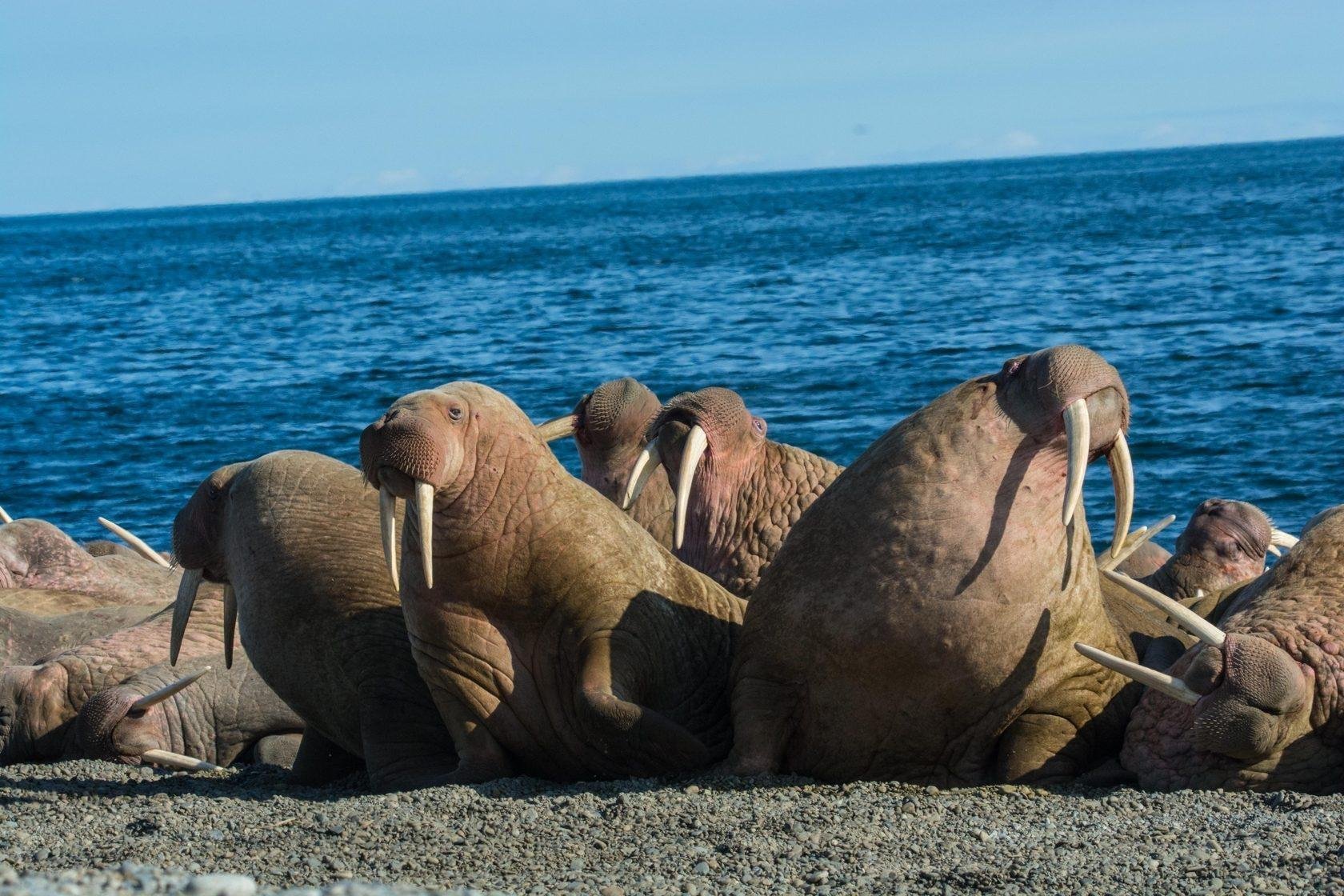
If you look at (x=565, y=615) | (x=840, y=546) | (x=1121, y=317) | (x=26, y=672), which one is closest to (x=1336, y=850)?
(x=840, y=546)

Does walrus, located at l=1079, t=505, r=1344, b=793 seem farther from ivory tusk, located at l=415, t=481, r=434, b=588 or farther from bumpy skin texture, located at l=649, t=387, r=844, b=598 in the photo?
bumpy skin texture, located at l=649, t=387, r=844, b=598

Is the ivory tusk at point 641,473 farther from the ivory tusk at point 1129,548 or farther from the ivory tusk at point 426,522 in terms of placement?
the ivory tusk at point 1129,548

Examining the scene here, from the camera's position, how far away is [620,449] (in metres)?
7.26

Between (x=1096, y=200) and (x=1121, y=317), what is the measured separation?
2282 inches

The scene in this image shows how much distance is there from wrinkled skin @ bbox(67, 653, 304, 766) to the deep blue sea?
24.4 ft

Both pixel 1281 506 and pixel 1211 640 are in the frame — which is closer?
pixel 1211 640

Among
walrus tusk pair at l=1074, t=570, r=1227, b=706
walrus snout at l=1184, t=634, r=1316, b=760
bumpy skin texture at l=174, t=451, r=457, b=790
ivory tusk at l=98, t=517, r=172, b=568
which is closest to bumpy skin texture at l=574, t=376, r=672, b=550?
bumpy skin texture at l=174, t=451, r=457, b=790

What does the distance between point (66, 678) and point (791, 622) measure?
3593mm

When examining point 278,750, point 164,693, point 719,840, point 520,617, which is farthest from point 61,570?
point 719,840

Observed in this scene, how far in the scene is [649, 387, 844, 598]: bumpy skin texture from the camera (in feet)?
22.7

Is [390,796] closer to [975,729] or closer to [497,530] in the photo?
[497,530]

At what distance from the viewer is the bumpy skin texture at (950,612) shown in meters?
4.61

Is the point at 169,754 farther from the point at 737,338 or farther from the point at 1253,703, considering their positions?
the point at 737,338

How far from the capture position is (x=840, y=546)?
4793mm
